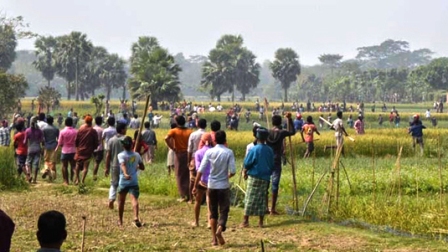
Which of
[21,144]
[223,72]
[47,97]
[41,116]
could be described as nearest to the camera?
[21,144]

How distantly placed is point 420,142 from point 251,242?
17.9m

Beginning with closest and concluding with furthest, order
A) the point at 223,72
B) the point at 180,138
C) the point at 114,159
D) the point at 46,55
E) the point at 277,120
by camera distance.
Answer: the point at 277,120
the point at 114,159
the point at 180,138
the point at 223,72
the point at 46,55

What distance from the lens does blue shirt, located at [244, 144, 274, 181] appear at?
1105cm

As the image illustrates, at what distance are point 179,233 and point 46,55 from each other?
98.6m

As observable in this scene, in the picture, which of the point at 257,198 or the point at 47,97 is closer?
the point at 257,198

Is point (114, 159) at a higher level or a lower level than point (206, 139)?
lower

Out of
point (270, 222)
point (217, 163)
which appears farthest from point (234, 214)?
point (217, 163)

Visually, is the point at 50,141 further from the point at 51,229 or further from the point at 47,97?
the point at 47,97

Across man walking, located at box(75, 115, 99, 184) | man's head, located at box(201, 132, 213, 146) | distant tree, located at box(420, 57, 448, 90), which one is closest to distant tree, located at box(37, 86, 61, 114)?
man walking, located at box(75, 115, 99, 184)

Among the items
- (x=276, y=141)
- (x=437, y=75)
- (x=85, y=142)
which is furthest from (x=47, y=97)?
(x=437, y=75)

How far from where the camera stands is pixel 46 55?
343ft

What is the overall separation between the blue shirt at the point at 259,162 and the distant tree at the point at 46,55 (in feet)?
311

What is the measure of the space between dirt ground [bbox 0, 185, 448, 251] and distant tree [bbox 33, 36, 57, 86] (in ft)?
303

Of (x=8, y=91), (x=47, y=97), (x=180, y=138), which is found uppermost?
(x=8, y=91)
